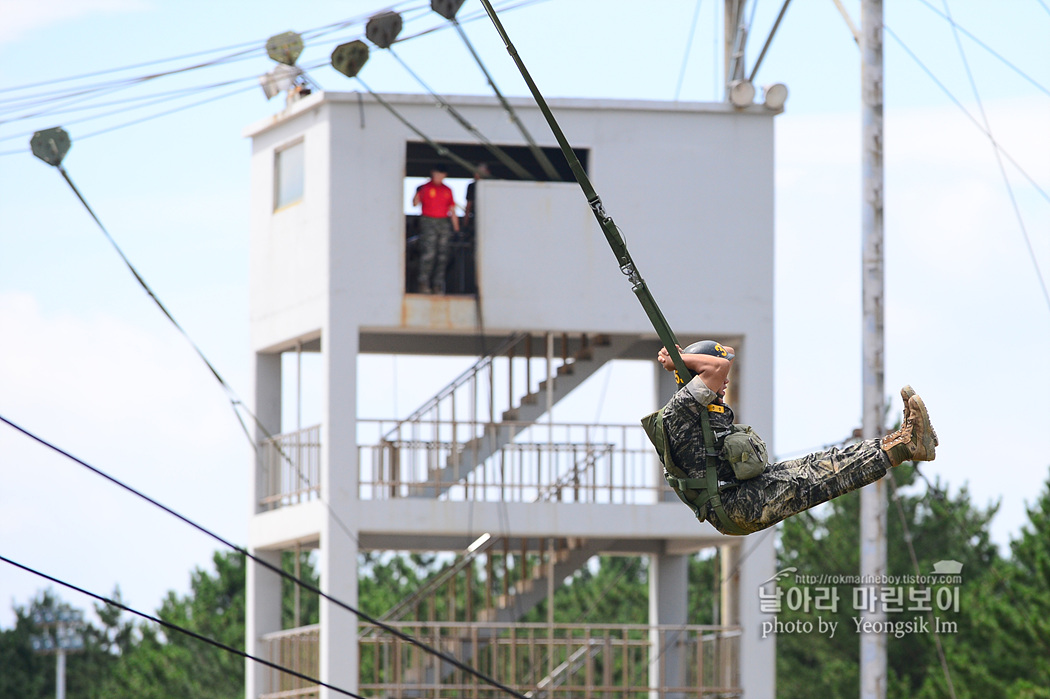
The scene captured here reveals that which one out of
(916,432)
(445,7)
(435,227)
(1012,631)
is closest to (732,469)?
(916,432)

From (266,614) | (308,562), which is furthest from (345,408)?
(308,562)

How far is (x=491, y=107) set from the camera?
2803cm

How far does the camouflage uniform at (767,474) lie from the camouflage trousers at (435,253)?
15885 mm

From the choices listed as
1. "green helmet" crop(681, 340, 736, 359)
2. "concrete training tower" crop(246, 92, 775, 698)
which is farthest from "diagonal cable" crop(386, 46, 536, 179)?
"green helmet" crop(681, 340, 736, 359)

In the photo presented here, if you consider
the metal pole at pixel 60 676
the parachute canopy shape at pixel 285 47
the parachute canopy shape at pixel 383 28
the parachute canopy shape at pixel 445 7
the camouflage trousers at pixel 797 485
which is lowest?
the metal pole at pixel 60 676

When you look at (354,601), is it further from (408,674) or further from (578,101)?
(578,101)

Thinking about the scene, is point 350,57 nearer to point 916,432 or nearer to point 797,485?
point 797,485

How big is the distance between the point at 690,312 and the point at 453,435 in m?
3.95

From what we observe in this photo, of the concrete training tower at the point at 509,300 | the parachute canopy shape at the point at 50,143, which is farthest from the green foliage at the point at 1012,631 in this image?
the parachute canopy shape at the point at 50,143

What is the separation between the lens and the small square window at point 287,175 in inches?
1149

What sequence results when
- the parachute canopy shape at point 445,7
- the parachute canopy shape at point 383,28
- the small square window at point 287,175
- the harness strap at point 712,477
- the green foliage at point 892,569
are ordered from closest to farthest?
the harness strap at point 712,477 < the parachute canopy shape at point 445,7 < the parachute canopy shape at point 383,28 < the small square window at point 287,175 < the green foliage at point 892,569

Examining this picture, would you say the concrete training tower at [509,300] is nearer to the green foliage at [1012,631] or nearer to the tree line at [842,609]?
the tree line at [842,609]

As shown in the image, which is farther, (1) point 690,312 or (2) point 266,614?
(2) point 266,614

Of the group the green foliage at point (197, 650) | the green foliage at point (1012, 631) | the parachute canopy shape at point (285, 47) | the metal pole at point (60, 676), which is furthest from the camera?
the metal pole at point (60, 676)
